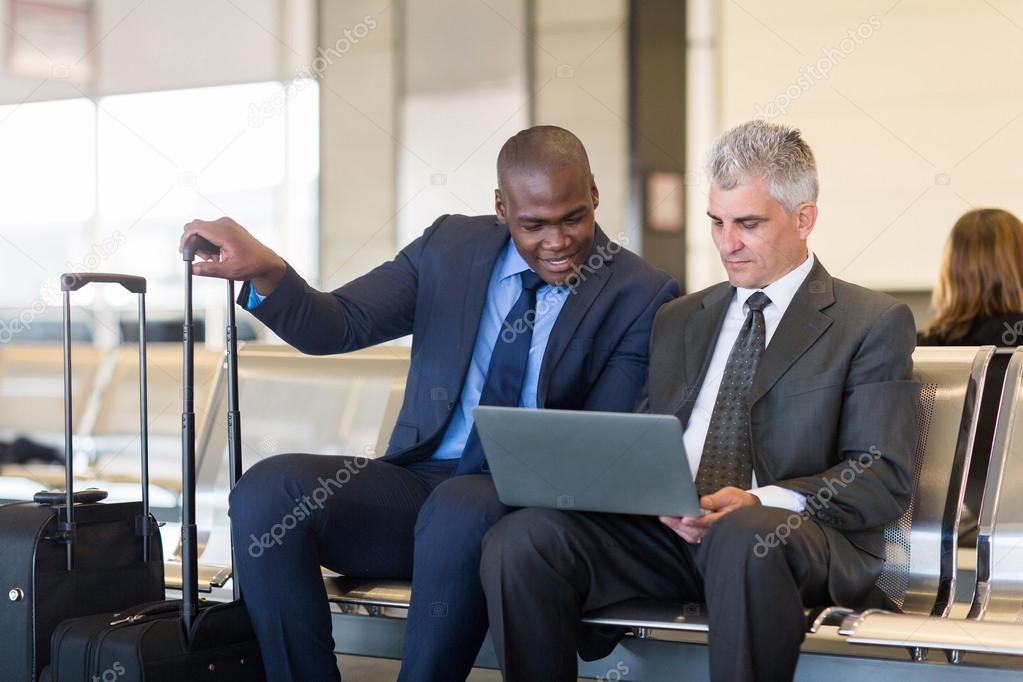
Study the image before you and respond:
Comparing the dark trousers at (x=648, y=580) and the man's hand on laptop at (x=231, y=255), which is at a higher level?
the man's hand on laptop at (x=231, y=255)

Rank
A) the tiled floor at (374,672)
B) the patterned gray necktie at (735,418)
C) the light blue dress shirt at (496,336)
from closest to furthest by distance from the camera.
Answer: the patterned gray necktie at (735,418) < the light blue dress shirt at (496,336) < the tiled floor at (374,672)

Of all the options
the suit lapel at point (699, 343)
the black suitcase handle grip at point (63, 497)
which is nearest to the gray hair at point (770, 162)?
the suit lapel at point (699, 343)

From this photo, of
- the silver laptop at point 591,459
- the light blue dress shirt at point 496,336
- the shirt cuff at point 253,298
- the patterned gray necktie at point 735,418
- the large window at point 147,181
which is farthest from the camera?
the large window at point 147,181

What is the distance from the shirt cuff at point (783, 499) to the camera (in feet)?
5.82

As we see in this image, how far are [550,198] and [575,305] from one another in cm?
20

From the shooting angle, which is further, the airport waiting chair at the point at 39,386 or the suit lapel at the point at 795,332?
the airport waiting chair at the point at 39,386

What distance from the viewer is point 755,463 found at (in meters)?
1.91

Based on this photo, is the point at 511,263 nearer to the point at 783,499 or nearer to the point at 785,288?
the point at 785,288

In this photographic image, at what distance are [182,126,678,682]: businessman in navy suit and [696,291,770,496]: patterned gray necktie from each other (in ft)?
0.74

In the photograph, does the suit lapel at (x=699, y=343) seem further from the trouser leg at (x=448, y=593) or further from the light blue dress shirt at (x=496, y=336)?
the trouser leg at (x=448, y=593)

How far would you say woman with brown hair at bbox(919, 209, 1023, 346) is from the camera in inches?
125

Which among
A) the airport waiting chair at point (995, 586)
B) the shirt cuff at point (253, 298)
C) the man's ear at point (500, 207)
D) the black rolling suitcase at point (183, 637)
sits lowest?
the black rolling suitcase at point (183, 637)

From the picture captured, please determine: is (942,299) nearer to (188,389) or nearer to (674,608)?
(674,608)

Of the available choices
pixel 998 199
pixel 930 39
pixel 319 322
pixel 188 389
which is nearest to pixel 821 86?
pixel 930 39
